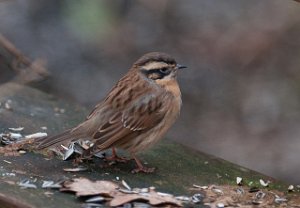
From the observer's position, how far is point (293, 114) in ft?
36.0

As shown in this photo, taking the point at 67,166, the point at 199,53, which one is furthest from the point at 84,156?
the point at 199,53

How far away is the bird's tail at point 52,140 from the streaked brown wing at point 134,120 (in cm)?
18

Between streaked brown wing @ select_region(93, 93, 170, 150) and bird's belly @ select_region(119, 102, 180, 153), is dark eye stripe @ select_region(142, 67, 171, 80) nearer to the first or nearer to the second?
streaked brown wing @ select_region(93, 93, 170, 150)

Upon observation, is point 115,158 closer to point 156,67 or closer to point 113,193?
point 156,67

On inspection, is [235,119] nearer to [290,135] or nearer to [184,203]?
[290,135]

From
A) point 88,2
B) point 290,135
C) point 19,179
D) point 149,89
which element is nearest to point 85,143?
point 149,89

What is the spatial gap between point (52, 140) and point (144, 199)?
0.98 meters

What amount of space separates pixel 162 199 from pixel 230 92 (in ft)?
20.3

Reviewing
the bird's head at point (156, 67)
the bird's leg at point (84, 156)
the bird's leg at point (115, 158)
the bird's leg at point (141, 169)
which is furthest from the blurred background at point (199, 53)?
the bird's leg at point (84, 156)

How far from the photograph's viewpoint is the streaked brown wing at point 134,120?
639cm

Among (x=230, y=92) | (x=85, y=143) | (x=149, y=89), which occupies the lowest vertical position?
(x=85, y=143)

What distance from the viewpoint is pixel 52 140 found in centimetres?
611

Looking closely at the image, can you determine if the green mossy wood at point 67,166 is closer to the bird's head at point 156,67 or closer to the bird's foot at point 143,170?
the bird's foot at point 143,170

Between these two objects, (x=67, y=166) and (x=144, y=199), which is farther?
(x=67, y=166)
